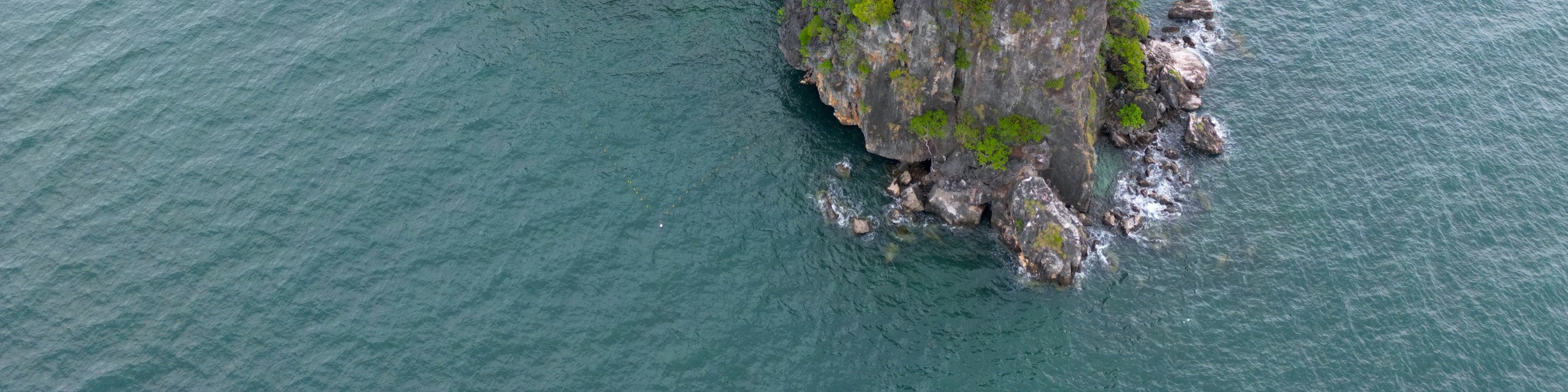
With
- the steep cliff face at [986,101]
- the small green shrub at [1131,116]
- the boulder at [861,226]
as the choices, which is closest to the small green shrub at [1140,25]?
the steep cliff face at [986,101]

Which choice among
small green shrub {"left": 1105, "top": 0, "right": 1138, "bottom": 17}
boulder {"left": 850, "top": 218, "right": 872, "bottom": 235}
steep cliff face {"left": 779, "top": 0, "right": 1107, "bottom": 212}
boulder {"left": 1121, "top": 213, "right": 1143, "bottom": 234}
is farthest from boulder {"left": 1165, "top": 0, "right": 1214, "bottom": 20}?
boulder {"left": 850, "top": 218, "right": 872, "bottom": 235}

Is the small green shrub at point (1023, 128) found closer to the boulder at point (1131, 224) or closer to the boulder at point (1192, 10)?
the boulder at point (1131, 224)

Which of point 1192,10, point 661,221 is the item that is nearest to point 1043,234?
point 661,221

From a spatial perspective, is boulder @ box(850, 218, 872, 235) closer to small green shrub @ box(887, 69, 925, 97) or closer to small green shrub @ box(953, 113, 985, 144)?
small green shrub @ box(953, 113, 985, 144)

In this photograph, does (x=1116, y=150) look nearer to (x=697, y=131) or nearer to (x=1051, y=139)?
(x=1051, y=139)

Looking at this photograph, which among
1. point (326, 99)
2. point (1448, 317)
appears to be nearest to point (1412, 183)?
point (1448, 317)

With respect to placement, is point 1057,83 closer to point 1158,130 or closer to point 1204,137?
point 1158,130
